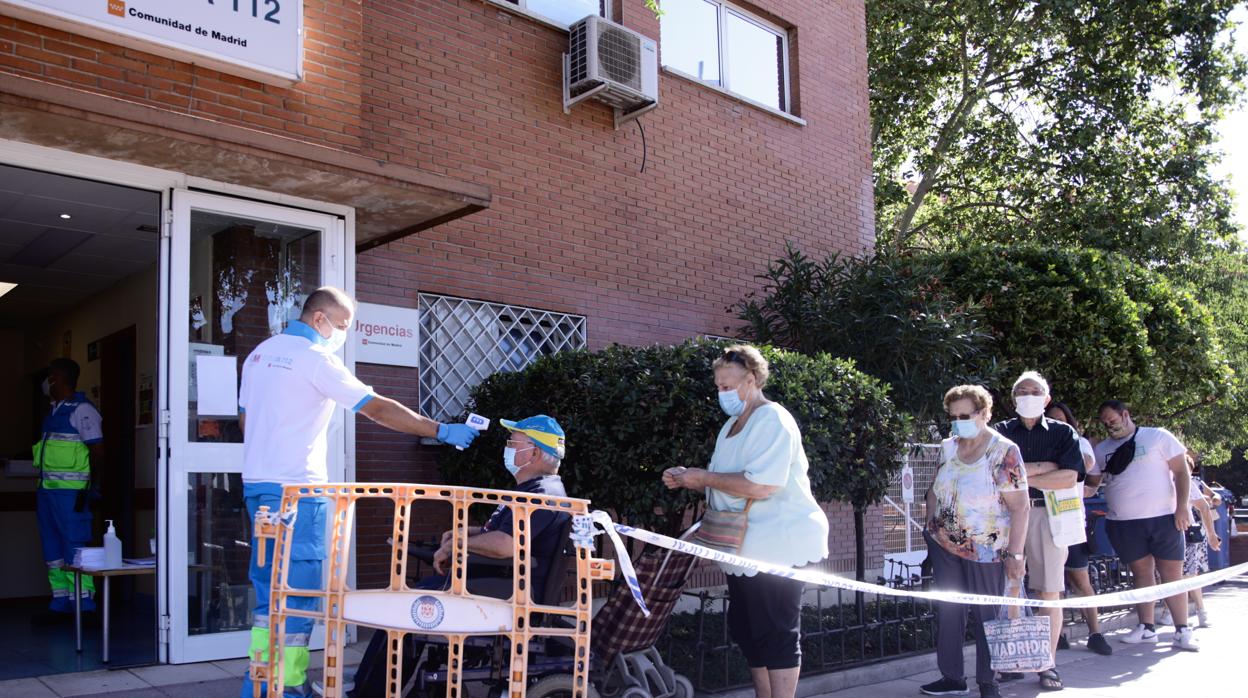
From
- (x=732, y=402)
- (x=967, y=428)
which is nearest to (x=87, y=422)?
(x=732, y=402)

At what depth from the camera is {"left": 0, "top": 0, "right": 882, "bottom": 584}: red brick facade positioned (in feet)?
21.6

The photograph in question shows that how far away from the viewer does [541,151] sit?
941 cm

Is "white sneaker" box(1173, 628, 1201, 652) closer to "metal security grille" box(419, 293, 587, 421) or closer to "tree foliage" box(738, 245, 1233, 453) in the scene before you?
"tree foliage" box(738, 245, 1233, 453)

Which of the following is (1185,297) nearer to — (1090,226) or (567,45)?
(1090,226)

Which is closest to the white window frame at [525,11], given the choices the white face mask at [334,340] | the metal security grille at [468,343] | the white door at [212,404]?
the metal security grille at [468,343]

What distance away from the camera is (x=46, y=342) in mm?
12039

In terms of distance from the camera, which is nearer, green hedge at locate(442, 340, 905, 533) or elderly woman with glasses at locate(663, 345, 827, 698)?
elderly woman with glasses at locate(663, 345, 827, 698)

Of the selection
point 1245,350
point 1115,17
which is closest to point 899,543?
point 1115,17

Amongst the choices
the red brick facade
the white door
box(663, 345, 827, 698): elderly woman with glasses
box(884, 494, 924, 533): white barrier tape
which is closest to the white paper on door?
the white door

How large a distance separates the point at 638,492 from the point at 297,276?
261cm

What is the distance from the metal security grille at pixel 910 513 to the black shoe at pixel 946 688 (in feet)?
15.7

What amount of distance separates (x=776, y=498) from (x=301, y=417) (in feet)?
7.25

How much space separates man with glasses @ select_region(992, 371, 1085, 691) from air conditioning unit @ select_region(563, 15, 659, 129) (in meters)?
4.57

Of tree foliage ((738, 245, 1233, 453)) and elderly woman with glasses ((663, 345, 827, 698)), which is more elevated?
tree foliage ((738, 245, 1233, 453))
